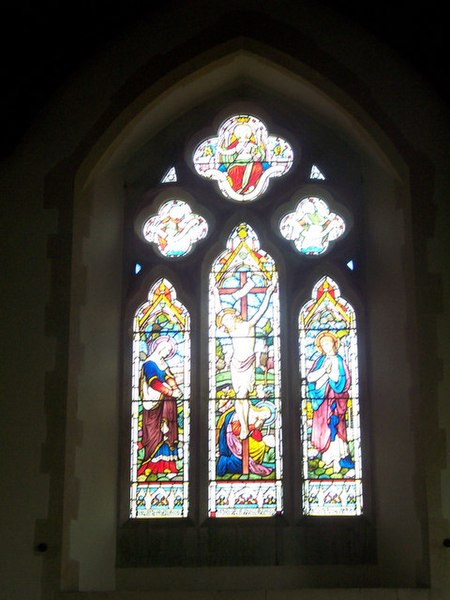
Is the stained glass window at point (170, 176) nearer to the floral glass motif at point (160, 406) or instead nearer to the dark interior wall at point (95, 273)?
the dark interior wall at point (95, 273)

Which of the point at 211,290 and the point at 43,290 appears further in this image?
the point at 211,290

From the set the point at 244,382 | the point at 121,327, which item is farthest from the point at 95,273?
the point at 244,382

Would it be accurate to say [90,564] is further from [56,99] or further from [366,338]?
[56,99]

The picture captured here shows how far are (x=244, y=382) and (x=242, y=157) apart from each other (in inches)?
65.4

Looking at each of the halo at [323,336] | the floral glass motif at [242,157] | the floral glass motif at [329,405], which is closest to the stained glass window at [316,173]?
the floral glass motif at [242,157]

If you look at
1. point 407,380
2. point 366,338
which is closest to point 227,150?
point 366,338

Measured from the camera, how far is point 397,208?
313 inches

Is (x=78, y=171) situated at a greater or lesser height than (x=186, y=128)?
lesser

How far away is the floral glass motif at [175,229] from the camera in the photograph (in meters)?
8.64

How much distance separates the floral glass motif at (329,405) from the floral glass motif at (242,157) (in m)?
0.88

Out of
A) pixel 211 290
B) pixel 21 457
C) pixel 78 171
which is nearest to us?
pixel 21 457

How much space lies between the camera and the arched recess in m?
7.51

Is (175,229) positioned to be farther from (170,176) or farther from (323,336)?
(323,336)

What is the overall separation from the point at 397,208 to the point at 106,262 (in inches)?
75.9
